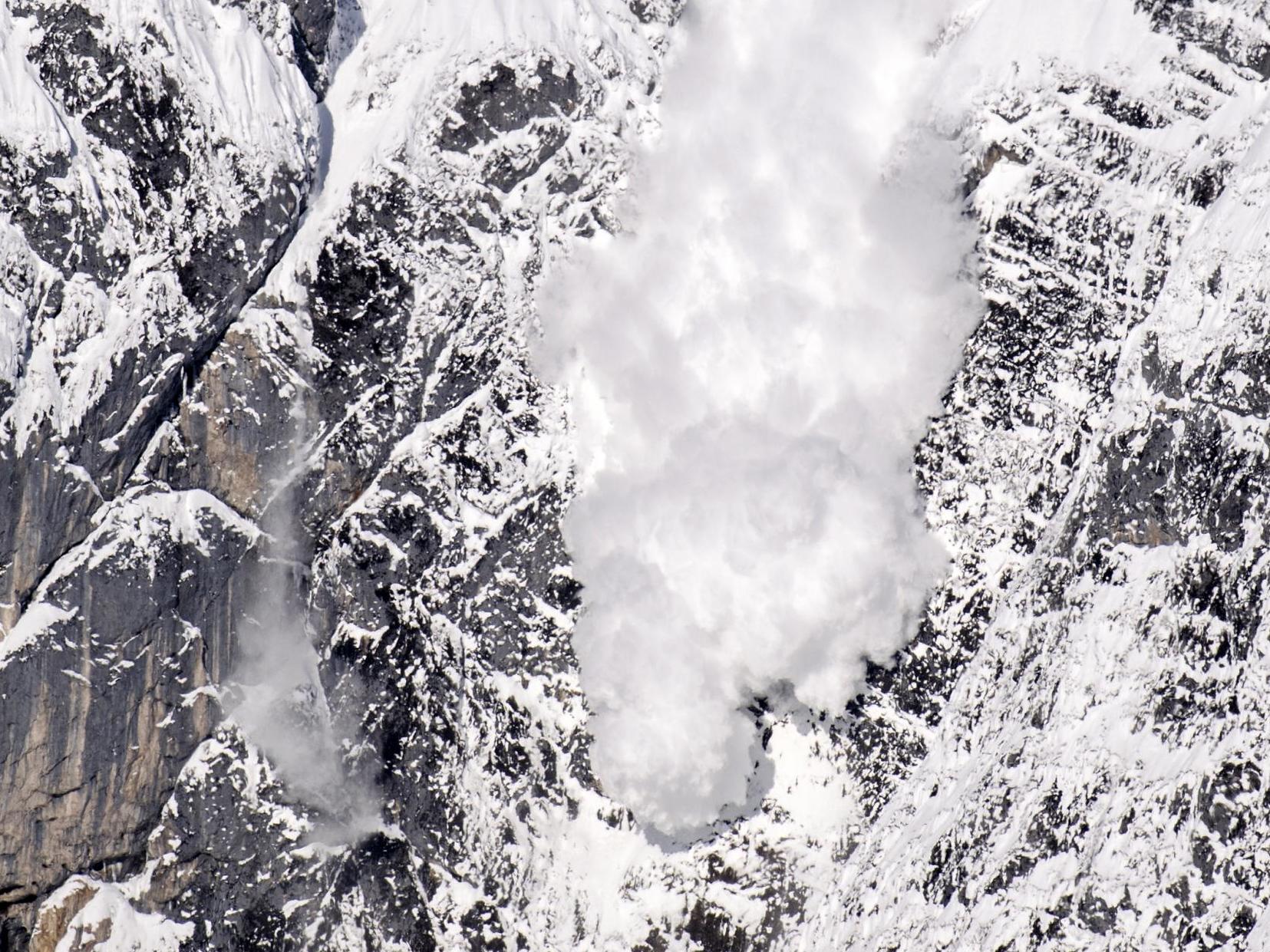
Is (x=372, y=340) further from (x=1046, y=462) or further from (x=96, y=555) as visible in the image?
(x=1046, y=462)

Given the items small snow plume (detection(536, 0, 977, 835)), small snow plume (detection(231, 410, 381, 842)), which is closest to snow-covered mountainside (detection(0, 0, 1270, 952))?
small snow plume (detection(231, 410, 381, 842))

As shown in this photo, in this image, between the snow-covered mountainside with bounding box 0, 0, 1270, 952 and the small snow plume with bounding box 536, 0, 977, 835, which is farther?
the small snow plume with bounding box 536, 0, 977, 835

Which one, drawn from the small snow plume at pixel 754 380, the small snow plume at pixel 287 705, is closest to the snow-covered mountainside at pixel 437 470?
the small snow plume at pixel 287 705

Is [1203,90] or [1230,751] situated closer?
[1230,751]

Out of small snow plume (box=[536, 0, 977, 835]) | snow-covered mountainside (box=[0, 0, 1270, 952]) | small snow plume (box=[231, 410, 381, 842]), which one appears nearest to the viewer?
snow-covered mountainside (box=[0, 0, 1270, 952])

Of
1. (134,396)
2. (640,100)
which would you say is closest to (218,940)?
(134,396)

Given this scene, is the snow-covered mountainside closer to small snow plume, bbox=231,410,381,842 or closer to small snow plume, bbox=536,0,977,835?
small snow plume, bbox=231,410,381,842

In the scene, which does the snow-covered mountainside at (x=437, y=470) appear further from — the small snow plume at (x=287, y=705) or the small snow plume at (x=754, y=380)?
the small snow plume at (x=754, y=380)
